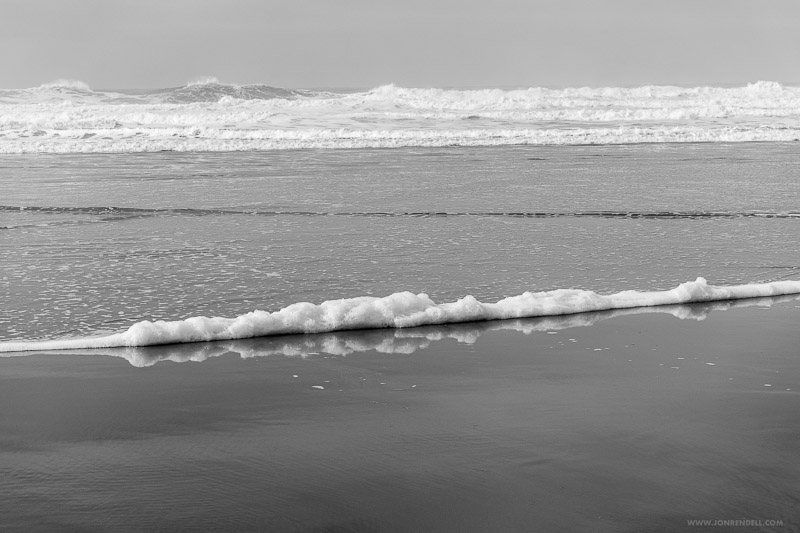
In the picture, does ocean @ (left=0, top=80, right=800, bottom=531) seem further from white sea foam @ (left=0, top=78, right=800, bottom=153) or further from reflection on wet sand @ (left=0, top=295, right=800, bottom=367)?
white sea foam @ (left=0, top=78, right=800, bottom=153)

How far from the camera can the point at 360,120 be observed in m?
34.9

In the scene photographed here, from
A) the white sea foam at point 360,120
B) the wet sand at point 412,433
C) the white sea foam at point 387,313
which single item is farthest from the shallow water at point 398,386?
the white sea foam at point 360,120

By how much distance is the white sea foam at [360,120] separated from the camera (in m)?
25.9

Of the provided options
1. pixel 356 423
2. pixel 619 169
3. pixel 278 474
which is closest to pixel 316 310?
pixel 356 423

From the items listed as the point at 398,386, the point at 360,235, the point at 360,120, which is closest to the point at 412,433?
the point at 398,386

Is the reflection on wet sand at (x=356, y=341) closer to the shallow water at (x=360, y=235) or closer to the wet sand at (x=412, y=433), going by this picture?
the wet sand at (x=412, y=433)

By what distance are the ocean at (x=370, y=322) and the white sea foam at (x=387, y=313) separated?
0.06ft

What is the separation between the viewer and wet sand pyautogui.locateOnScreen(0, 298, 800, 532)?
306 cm

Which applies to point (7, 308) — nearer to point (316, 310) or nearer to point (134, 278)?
point (134, 278)

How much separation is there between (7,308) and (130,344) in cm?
136

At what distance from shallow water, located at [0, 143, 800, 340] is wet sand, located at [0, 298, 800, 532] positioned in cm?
113

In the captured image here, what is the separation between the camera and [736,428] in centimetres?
384

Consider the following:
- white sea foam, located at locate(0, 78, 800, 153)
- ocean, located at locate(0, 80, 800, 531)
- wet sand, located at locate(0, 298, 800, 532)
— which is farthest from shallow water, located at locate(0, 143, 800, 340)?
white sea foam, located at locate(0, 78, 800, 153)

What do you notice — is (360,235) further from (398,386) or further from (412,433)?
(412,433)
